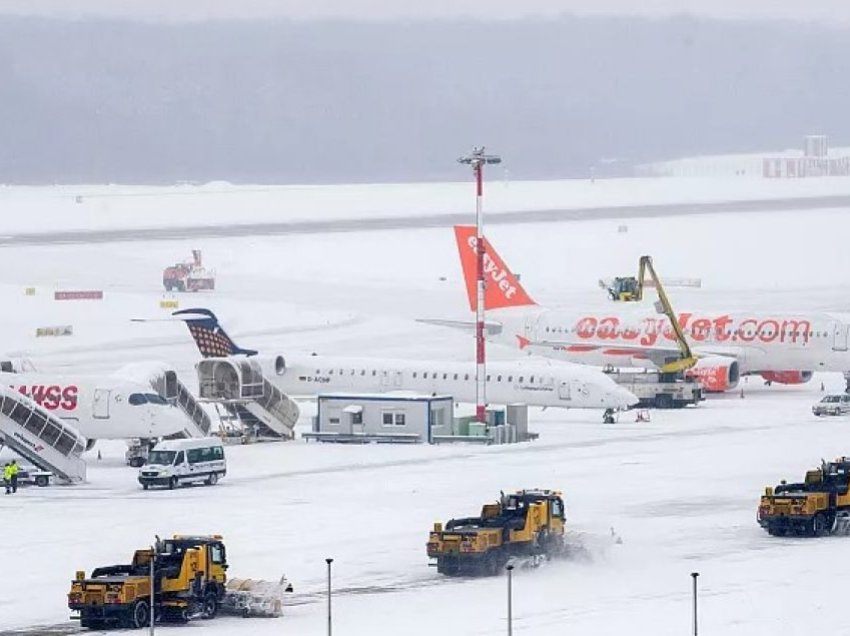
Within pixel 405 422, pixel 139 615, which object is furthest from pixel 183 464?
pixel 139 615

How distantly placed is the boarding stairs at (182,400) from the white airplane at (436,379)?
8.42 metres

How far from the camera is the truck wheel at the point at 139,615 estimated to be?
39.8 metres

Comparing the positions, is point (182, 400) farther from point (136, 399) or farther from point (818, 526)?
point (818, 526)

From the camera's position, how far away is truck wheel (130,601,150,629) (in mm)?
39812

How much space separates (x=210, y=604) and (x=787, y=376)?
200 feet

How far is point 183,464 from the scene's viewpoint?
2486 inches

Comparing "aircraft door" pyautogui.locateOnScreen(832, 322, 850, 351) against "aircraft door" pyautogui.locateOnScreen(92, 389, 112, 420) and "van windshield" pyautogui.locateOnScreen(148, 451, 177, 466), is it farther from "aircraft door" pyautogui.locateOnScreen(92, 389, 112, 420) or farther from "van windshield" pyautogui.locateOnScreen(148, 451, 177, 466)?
"van windshield" pyautogui.locateOnScreen(148, 451, 177, 466)

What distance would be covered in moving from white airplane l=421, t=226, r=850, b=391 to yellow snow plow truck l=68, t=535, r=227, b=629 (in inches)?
2189

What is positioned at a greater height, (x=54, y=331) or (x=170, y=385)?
(x=54, y=331)

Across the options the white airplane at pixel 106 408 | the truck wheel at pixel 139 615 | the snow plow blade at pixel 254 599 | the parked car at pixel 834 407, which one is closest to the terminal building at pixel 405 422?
the white airplane at pixel 106 408

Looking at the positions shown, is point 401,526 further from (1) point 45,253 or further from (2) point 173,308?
(1) point 45,253

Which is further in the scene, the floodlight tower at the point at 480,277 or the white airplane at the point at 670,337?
the white airplane at the point at 670,337

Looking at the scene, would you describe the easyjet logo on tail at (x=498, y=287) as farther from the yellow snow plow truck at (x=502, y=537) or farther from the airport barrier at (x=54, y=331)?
the yellow snow plow truck at (x=502, y=537)

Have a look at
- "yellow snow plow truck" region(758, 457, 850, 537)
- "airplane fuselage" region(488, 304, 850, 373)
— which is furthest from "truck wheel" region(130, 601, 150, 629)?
"airplane fuselage" region(488, 304, 850, 373)
